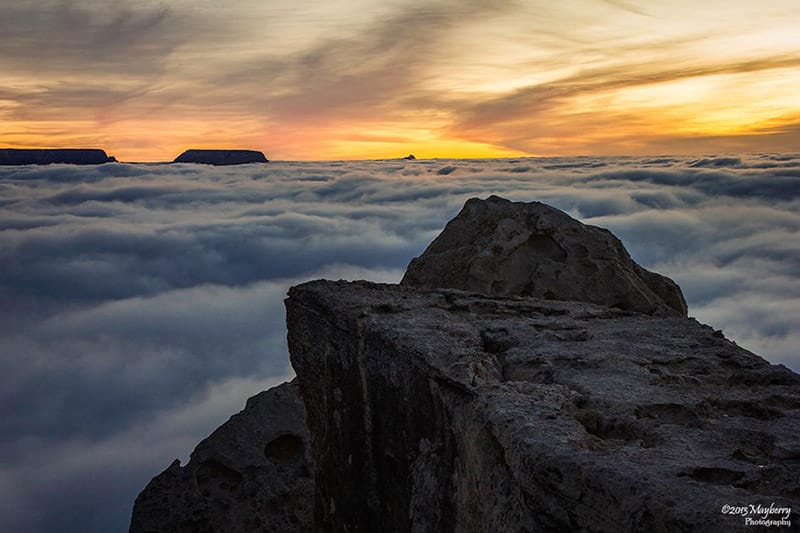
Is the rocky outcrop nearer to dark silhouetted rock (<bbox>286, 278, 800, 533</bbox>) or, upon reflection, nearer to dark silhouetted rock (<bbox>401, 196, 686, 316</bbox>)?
dark silhouetted rock (<bbox>286, 278, 800, 533</bbox>)

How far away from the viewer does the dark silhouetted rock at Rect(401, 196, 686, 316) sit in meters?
13.2

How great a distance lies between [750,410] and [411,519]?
3271mm

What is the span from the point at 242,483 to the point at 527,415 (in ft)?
29.3

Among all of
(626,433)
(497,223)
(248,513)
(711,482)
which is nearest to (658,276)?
(497,223)

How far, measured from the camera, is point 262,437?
14.3 m

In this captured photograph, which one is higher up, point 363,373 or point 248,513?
point 363,373

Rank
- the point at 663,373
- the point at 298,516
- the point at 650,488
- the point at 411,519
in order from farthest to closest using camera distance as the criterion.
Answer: the point at 298,516
the point at 411,519
the point at 663,373
the point at 650,488

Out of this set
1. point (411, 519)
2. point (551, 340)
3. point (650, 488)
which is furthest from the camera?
point (551, 340)

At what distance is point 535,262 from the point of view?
13812 mm

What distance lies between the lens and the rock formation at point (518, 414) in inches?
204

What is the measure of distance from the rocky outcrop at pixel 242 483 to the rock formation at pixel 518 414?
35 mm

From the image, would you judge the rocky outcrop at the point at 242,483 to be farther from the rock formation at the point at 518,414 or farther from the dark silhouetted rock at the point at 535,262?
the dark silhouetted rock at the point at 535,262

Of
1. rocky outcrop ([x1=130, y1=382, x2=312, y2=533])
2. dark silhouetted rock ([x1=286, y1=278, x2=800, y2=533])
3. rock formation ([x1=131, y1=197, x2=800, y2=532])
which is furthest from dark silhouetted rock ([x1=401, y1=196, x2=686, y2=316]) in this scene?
rocky outcrop ([x1=130, y1=382, x2=312, y2=533])

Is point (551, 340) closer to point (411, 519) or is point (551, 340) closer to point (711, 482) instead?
point (411, 519)
